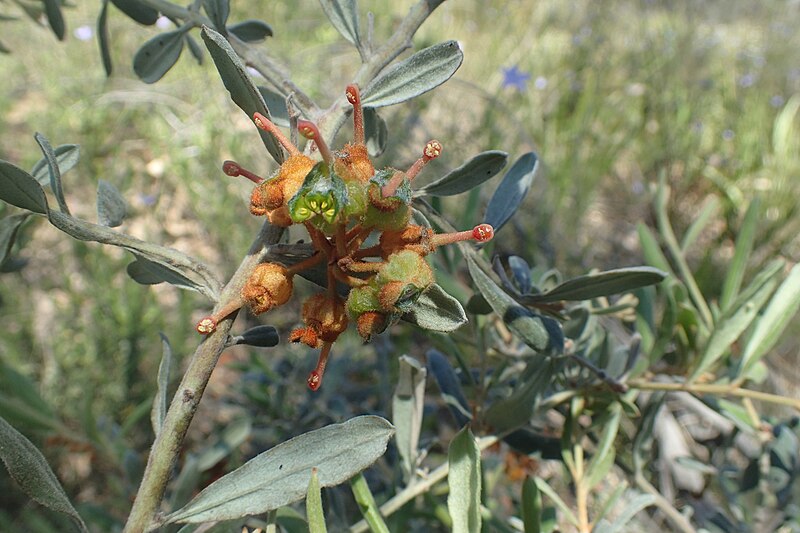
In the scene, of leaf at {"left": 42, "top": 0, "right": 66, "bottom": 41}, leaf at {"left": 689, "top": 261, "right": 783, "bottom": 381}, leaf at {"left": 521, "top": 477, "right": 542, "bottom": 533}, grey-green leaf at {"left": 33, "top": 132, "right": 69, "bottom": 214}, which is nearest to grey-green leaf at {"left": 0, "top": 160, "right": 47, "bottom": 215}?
grey-green leaf at {"left": 33, "top": 132, "right": 69, "bottom": 214}

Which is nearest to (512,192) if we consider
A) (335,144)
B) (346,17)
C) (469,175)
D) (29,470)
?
(469,175)

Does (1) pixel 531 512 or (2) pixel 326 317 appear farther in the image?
(1) pixel 531 512

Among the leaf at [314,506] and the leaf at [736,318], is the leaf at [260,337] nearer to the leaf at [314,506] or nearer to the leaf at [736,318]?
the leaf at [314,506]

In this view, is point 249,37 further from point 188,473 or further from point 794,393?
point 794,393

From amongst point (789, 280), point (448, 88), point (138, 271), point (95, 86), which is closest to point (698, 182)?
point (448, 88)

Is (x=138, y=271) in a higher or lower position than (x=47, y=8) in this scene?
lower

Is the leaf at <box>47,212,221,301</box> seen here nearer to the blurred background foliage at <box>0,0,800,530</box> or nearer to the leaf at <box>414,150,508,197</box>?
the leaf at <box>414,150,508,197</box>

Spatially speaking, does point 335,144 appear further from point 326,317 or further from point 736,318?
point 326,317
